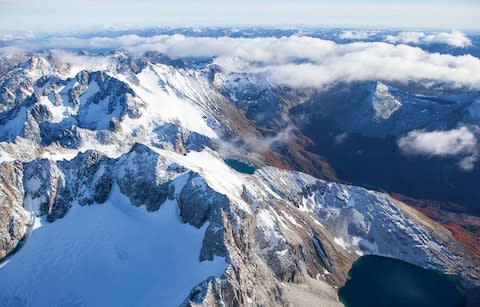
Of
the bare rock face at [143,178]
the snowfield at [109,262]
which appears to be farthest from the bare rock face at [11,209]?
the bare rock face at [143,178]

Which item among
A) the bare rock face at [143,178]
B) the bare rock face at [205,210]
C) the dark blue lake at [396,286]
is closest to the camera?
the bare rock face at [205,210]

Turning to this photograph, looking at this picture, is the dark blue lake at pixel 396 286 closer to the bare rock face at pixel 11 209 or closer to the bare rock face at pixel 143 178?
the bare rock face at pixel 143 178

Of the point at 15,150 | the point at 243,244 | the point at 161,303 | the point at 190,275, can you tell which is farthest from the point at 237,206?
the point at 15,150

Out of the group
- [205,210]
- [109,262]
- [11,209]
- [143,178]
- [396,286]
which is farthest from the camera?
[396,286]

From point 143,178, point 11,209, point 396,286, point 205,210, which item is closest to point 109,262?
point 205,210

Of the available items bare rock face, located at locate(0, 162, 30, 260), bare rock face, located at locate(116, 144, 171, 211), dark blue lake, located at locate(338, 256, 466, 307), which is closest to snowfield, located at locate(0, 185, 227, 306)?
bare rock face, located at locate(116, 144, 171, 211)

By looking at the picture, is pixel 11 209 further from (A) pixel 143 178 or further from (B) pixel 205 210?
(B) pixel 205 210
